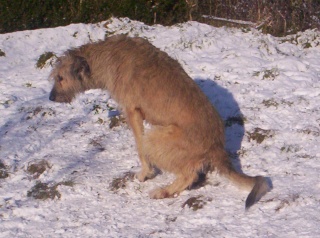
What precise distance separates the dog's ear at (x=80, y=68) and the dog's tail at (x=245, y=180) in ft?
5.66

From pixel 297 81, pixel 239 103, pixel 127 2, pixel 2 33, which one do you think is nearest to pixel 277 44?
pixel 297 81

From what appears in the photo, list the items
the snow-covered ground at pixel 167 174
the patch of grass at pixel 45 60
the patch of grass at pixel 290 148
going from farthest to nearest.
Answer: the patch of grass at pixel 45 60, the patch of grass at pixel 290 148, the snow-covered ground at pixel 167 174

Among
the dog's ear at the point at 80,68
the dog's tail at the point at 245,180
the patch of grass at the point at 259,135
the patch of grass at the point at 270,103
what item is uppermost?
the dog's ear at the point at 80,68

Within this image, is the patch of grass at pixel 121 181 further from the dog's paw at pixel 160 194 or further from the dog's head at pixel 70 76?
the dog's head at pixel 70 76

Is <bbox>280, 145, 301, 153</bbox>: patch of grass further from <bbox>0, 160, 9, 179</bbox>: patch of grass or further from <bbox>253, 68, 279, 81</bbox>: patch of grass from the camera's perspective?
<bbox>0, 160, 9, 179</bbox>: patch of grass

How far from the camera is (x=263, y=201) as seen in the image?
5352 millimetres

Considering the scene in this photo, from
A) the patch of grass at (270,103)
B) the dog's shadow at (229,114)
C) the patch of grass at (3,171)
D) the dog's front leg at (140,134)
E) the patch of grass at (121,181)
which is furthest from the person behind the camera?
the patch of grass at (270,103)

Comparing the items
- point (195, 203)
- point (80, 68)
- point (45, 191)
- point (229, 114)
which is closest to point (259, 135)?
point (229, 114)

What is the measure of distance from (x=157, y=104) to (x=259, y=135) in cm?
146

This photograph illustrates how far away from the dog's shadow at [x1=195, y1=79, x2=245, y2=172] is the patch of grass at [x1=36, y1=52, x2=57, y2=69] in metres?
2.48

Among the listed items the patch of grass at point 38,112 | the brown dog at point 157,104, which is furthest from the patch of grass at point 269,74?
the patch of grass at point 38,112

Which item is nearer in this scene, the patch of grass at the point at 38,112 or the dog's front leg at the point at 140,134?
the dog's front leg at the point at 140,134

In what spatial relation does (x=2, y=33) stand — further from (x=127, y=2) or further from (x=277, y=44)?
(x=277, y=44)

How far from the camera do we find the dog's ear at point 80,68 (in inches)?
245
